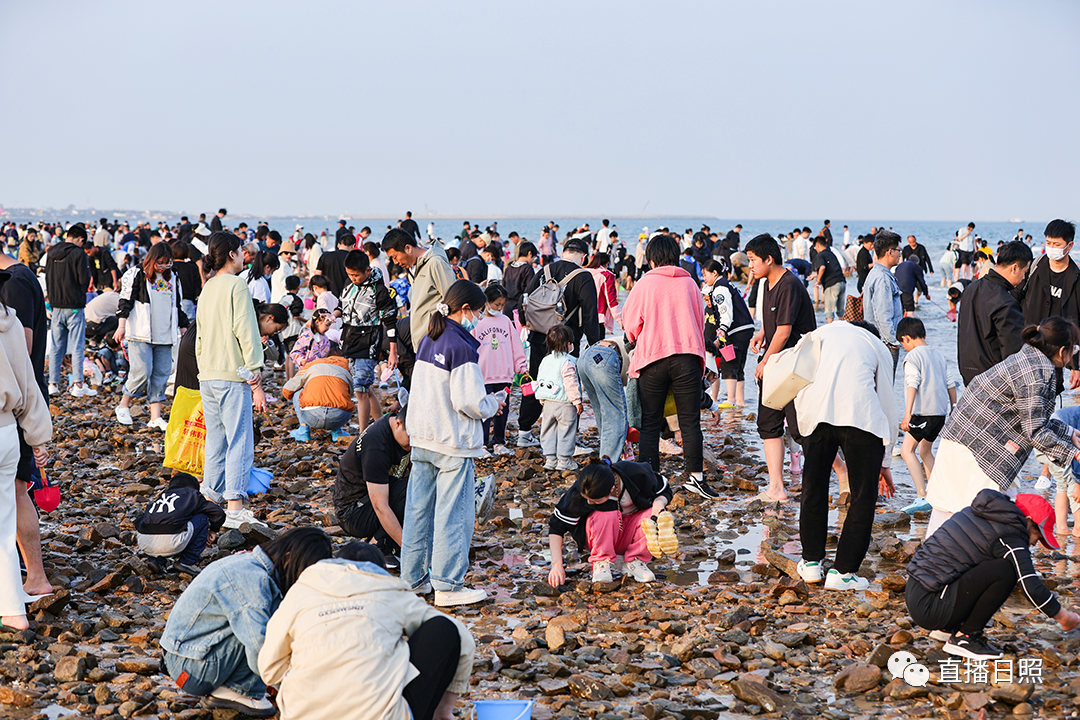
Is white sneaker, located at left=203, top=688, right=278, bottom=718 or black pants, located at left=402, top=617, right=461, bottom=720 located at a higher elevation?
black pants, located at left=402, top=617, right=461, bottom=720

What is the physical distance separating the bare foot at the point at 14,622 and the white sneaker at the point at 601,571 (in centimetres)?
304

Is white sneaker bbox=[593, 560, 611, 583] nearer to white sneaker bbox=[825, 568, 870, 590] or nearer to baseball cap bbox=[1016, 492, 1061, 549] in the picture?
white sneaker bbox=[825, 568, 870, 590]

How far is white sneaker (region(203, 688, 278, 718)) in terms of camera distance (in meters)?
3.82

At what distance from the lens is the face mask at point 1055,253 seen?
21.7ft

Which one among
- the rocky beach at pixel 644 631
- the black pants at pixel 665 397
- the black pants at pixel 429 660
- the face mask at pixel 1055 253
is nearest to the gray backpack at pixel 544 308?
the black pants at pixel 665 397

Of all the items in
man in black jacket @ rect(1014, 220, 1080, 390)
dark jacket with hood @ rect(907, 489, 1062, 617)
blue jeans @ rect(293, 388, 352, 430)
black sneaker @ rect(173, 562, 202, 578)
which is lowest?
black sneaker @ rect(173, 562, 202, 578)

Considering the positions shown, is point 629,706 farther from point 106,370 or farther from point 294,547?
point 106,370

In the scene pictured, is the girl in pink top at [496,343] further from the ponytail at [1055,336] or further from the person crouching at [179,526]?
the ponytail at [1055,336]

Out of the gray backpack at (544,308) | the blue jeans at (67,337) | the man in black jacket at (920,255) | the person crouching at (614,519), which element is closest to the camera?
the person crouching at (614,519)

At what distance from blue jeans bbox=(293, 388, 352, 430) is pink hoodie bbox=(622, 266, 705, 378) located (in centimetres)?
328

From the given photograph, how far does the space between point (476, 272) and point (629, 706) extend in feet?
24.4

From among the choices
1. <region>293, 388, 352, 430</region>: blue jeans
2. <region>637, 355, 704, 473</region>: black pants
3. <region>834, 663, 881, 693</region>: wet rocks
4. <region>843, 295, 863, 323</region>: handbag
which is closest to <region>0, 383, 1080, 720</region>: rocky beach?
<region>834, 663, 881, 693</region>: wet rocks

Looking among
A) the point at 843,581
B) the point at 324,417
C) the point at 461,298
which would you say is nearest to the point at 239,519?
the point at 461,298

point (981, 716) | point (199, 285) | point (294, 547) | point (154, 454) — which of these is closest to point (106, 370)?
point (199, 285)
